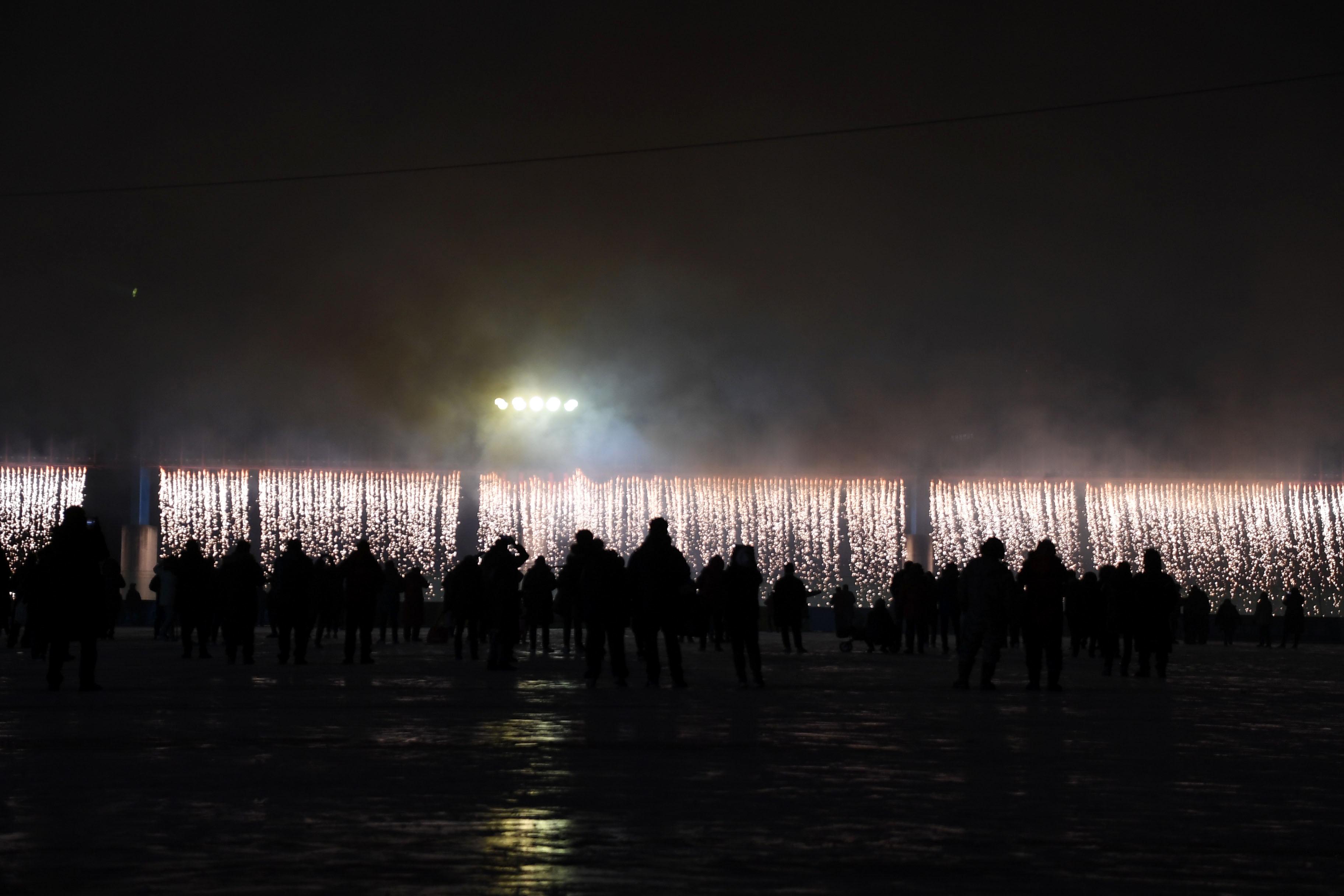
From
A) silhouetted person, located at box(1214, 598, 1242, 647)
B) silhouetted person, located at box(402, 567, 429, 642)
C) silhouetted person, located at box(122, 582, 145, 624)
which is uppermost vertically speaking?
silhouetted person, located at box(122, 582, 145, 624)

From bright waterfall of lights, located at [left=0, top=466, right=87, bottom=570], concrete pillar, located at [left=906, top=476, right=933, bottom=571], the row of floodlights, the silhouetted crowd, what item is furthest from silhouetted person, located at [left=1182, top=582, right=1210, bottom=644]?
bright waterfall of lights, located at [left=0, top=466, right=87, bottom=570]

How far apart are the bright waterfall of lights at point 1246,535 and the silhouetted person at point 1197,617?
11.7 m

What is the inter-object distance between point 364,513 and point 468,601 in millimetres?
26222

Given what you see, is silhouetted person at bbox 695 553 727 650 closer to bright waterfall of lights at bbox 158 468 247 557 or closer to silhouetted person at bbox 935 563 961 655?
silhouetted person at bbox 935 563 961 655

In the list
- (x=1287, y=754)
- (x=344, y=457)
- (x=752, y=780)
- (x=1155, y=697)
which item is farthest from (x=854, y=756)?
(x=344, y=457)

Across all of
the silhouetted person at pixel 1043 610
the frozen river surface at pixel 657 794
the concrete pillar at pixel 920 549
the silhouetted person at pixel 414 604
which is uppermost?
the concrete pillar at pixel 920 549

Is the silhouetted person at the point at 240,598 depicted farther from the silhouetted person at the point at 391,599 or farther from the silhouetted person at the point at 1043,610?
the silhouetted person at the point at 391,599

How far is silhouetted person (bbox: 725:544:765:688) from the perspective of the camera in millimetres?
16297

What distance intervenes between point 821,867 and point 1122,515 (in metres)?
45.8

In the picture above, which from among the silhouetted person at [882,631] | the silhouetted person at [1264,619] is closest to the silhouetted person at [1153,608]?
the silhouetted person at [882,631]

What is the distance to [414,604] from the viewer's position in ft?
109

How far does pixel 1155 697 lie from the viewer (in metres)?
15.8

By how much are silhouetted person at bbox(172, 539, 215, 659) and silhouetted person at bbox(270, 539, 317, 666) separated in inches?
46.5

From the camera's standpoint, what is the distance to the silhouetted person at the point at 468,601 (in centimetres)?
2284
